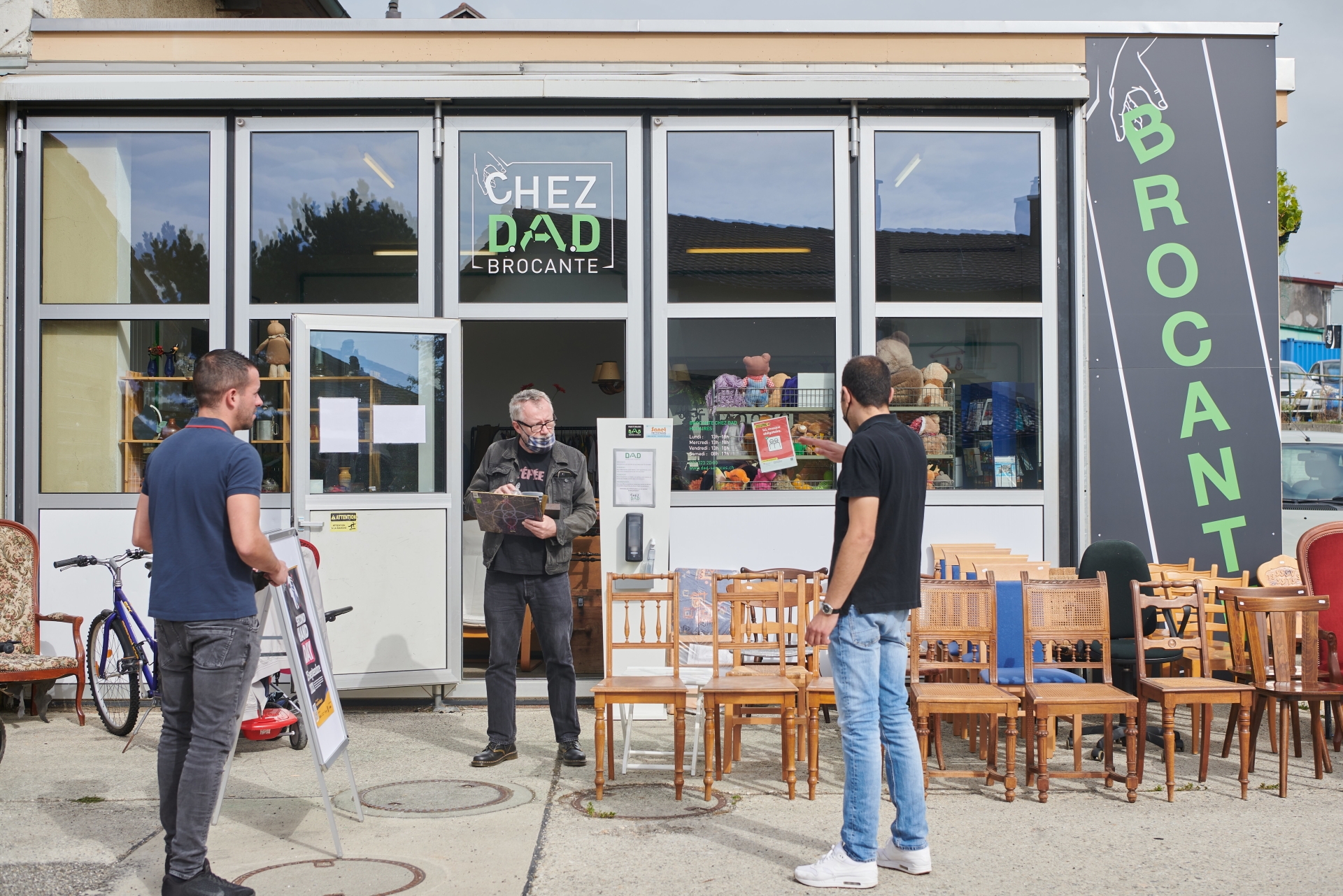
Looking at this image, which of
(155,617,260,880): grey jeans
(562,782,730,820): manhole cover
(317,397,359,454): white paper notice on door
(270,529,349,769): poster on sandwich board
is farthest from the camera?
(317,397,359,454): white paper notice on door

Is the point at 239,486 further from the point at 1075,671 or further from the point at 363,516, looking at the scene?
the point at 1075,671

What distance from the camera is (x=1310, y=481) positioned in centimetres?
995

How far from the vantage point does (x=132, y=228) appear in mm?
7309

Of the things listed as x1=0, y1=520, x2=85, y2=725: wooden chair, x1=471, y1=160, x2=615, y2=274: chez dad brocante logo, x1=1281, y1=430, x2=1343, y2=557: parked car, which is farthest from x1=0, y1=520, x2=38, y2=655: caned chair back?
x1=1281, y1=430, x2=1343, y2=557: parked car

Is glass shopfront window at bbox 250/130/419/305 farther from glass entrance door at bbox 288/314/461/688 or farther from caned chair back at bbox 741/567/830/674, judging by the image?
caned chair back at bbox 741/567/830/674

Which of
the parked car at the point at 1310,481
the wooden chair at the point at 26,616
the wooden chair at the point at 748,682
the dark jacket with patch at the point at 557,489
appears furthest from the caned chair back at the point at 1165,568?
the wooden chair at the point at 26,616

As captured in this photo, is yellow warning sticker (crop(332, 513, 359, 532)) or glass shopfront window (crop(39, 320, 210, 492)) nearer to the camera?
yellow warning sticker (crop(332, 513, 359, 532))

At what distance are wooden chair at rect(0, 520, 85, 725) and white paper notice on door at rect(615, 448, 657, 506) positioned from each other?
3.16 m

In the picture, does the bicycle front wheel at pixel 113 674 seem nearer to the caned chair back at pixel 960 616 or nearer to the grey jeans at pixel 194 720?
the grey jeans at pixel 194 720

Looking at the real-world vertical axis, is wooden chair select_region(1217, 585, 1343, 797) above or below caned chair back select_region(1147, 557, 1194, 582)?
below

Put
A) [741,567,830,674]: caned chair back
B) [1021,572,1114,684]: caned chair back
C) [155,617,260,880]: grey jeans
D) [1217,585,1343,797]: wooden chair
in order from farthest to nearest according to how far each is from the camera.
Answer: [741,567,830,674]: caned chair back
[1021,572,1114,684]: caned chair back
[1217,585,1343,797]: wooden chair
[155,617,260,880]: grey jeans

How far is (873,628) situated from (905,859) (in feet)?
2.65

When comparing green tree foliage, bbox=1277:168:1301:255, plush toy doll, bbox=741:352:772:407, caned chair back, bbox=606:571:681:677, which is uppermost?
green tree foliage, bbox=1277:168:1301:255

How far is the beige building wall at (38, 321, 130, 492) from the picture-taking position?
723 centimetres
